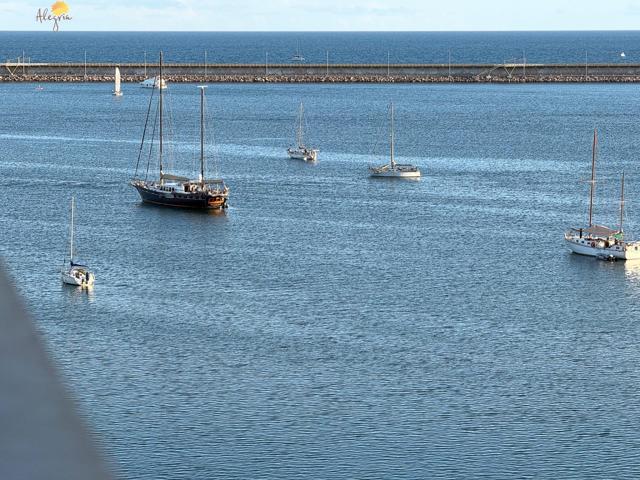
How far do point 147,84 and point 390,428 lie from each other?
376ft

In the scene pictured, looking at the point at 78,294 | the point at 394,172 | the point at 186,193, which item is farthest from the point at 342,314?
the point at 394,172

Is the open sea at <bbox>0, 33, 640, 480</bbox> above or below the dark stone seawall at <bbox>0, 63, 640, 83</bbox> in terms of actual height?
below

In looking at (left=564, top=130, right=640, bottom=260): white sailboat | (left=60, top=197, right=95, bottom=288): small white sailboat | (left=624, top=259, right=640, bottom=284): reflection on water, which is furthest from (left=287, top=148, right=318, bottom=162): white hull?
(left=60, top=197, right=95, bottom=288): small white sailboat

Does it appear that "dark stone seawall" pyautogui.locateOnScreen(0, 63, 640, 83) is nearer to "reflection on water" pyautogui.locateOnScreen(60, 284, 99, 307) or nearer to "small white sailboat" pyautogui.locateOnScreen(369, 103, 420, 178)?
"small white sailboat" pyautogui.locateOnScreen(369, 103, 420, 178)

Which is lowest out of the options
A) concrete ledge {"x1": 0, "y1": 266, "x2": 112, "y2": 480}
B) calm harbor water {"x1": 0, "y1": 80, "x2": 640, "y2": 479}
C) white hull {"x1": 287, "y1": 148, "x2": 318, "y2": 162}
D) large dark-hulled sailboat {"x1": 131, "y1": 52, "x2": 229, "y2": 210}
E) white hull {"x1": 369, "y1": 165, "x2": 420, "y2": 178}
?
calm harbor water {"x1": 0, "y1": 80, "x2": 640, "y2": 479}

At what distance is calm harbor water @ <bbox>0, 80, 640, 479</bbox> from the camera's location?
29.1 m

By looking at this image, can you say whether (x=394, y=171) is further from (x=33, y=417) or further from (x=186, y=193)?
(x=33, y=417)

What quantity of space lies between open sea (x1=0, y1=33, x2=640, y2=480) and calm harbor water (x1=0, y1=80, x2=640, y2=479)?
0.10 meters

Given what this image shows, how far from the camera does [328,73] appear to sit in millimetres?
155875

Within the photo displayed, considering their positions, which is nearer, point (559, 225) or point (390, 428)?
point (390, 428)

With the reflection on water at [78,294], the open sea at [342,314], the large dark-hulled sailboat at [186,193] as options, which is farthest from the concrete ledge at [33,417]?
the large dark-hulled sailboat at [186,193]

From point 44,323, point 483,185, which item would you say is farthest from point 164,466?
point 483,185

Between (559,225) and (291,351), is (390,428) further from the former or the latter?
(559,225)

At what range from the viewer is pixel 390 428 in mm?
29922
